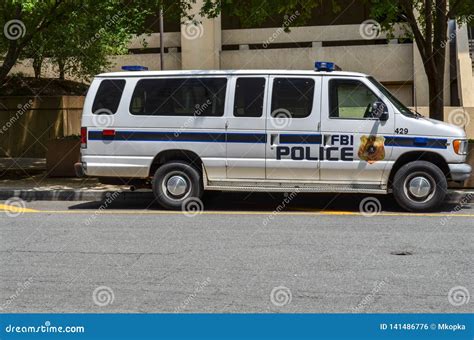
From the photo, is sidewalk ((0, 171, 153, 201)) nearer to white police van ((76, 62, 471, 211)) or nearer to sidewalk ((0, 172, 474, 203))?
sidewalk ((0, 172, 474, 203))

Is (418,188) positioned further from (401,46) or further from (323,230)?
(401,46)

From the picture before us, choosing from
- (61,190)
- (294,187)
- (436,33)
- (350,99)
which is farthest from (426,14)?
(61,190)

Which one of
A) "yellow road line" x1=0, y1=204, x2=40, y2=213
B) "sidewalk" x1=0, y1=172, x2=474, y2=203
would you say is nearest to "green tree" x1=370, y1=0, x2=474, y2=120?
"sidewalk" x1=0, y1=172, x2=474, y2=203

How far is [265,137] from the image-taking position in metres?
10.8

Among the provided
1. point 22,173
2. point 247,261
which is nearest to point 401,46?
point 22,173

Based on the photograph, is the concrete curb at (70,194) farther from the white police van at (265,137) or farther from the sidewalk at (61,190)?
the white police van at (265,137)

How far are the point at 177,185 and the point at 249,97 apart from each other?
1.82 meters

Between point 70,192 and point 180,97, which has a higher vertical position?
point 180,97

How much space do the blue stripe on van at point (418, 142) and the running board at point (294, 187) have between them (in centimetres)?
73

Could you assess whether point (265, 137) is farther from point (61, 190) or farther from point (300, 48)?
point (300, 48)

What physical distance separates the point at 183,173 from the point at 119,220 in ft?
4.43

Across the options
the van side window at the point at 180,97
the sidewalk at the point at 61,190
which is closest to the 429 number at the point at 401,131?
the sidewalk at the point at 61,190

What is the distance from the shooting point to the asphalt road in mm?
5867

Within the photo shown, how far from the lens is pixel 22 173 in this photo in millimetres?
16219
